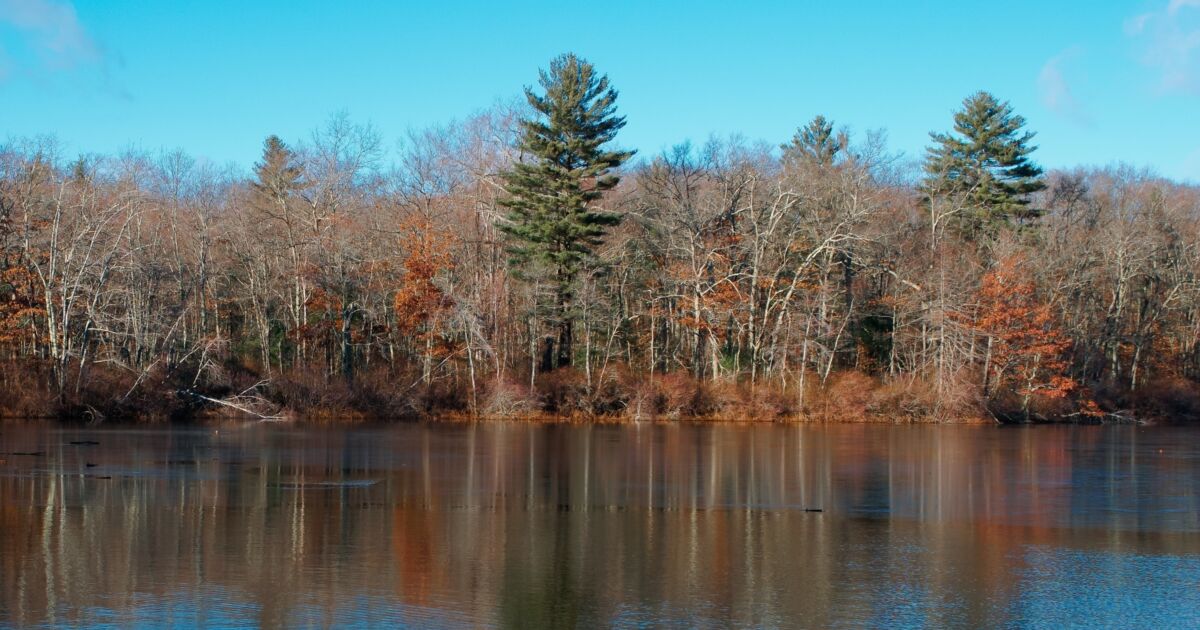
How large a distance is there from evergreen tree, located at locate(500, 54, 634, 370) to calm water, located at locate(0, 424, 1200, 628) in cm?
2026

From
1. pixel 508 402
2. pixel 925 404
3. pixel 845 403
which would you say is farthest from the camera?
pixel 845 403

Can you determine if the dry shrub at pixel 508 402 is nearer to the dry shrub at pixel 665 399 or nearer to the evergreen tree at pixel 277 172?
the dry shrub at pixel 665 399

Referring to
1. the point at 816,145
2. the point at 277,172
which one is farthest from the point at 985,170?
the point at 277,172

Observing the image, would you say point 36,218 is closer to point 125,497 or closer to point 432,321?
point 432,321

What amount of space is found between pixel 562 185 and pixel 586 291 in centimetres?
547

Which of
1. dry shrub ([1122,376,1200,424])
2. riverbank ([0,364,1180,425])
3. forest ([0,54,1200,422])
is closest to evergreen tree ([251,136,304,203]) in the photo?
forest ([0,54,1200,422])

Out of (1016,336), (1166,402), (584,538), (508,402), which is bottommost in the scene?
(584,538)

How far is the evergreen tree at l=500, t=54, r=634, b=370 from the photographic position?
51219 millimetres

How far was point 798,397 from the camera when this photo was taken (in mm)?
50844

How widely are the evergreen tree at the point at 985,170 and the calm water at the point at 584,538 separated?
102ft

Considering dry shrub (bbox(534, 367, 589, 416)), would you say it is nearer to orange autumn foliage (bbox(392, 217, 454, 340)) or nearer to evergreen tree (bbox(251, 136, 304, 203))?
orange autumn foliage (bbox(392, 217, 454, 340))

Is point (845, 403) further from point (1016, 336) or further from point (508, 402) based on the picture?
point (508, 402)

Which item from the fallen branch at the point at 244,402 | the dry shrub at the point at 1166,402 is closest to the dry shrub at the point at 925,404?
the dry shrub at the point at 1166,402

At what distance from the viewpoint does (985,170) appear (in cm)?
6262
